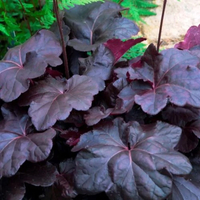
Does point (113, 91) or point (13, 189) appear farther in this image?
point (113, 91)

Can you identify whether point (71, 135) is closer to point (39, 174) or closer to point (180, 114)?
point (39, 174)

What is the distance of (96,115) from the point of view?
96 centimetres

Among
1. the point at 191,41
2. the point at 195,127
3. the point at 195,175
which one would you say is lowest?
the point at 195,175

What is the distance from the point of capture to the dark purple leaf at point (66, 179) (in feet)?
2.92

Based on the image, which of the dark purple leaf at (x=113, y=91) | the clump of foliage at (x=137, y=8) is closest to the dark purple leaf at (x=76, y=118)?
the dark purple leaf at (x=113, y=91)

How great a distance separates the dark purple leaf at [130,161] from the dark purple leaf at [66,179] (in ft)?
0.34

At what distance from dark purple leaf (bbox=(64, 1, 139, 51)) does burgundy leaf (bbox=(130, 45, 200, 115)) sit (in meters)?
0.27

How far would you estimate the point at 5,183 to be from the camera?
933 mm

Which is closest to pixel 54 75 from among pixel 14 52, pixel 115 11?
pixel 14 52

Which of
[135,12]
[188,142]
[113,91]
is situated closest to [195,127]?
[188,142]

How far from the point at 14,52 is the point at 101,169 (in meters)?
0.58

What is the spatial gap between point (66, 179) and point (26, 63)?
Answer: 17.0 inches

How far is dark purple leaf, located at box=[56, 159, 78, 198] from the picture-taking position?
89 cm

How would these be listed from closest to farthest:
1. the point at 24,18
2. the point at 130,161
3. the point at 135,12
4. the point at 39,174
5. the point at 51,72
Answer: the point at 130,161 < the point at 39,174 < the point at 51,72 < the point at 24,18 < the point at 135,12
